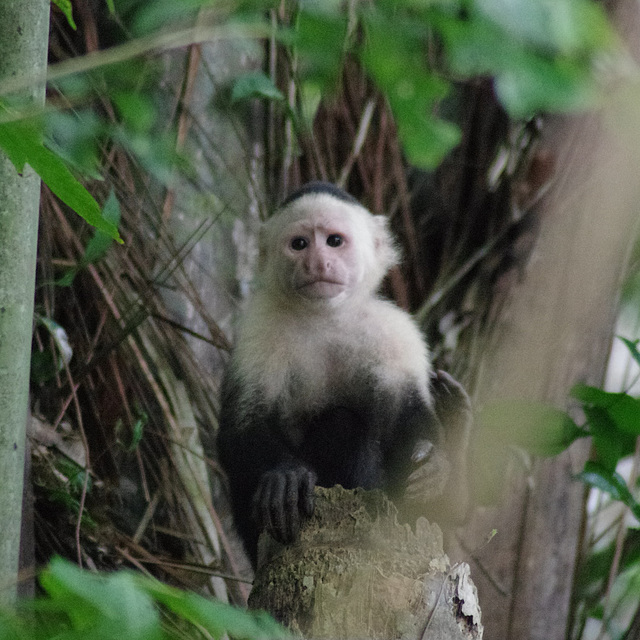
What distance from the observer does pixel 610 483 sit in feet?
9.16

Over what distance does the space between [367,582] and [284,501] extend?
0.51m

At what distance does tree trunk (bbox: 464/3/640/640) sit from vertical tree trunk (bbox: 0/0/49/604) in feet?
6.77

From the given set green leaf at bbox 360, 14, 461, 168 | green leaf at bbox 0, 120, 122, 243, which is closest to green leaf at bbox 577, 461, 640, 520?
green leaf at bbox 360, 14, 461, 168

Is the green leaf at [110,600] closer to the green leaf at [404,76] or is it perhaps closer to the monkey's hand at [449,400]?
the green leaf at [404,76]

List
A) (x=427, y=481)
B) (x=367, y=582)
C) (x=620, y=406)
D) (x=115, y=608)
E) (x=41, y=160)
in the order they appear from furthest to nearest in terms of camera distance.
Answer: (x=427, y=481) < (x=620, y=406) < (x=367, y=582) < (x=41, y=160) < (x=115, y=608)

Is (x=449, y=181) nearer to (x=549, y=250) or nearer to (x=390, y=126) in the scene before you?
(x=390, y=126)

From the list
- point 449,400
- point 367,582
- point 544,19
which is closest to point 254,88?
point 449,400

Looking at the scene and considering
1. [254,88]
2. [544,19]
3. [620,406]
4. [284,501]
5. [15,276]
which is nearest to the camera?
[544,19]

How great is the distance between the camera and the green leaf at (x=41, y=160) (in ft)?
3.69

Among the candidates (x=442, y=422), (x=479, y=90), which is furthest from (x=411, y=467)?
(x=479, y=90)

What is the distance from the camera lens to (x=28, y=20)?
202cm

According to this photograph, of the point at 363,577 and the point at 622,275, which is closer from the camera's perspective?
the point at 363,577

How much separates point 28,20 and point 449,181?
3105 millimetres

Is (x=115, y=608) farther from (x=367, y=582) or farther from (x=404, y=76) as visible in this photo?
(x=367, y=582)
